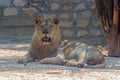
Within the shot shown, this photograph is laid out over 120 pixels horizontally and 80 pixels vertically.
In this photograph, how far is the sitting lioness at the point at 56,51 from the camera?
321 inches

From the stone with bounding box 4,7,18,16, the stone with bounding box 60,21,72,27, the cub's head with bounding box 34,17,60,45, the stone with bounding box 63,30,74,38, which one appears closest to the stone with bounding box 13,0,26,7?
the stone with bounding box 4,7,18,16

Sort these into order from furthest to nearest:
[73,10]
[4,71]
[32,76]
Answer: [73,10]
[4,71]
[32,76]

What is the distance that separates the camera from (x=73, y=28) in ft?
43.8

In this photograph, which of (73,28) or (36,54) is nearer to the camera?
(36,54)

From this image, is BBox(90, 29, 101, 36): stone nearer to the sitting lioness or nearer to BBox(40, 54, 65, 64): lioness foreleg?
the sitting lioness

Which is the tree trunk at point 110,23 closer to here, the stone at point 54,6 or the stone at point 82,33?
the stone at point 82,33

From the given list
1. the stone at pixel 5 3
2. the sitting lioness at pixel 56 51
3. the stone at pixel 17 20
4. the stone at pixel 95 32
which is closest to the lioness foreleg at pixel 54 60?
the sitting lioness at pixel 56 51

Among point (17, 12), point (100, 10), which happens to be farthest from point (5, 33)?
point (100, 10)

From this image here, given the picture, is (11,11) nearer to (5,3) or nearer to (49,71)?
(5,3)

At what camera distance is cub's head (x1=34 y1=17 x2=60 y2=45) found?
828 cm

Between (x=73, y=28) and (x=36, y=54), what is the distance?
4.72 meters

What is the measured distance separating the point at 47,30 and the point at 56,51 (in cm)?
48

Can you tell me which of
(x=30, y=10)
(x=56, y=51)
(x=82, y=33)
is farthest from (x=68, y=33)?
(x=56, y=51)

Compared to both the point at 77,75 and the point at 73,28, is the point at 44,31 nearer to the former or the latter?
the point at 77,75
